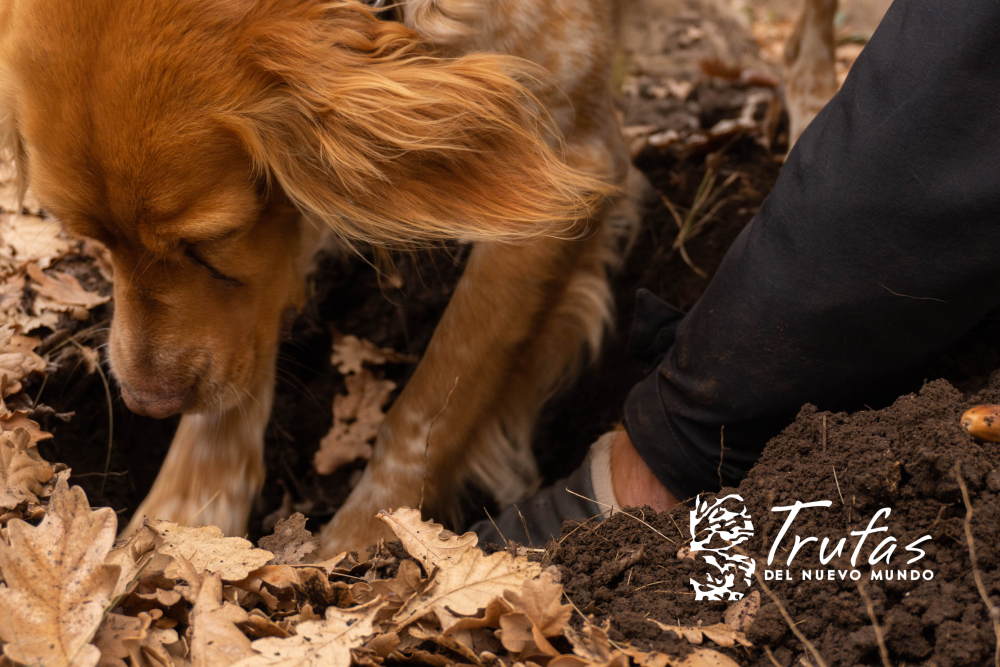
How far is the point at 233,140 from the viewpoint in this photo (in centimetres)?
167

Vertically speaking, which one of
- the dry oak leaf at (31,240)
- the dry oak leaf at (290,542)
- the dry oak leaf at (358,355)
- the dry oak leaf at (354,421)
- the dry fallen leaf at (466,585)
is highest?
the dry oak leaf at (31,240)

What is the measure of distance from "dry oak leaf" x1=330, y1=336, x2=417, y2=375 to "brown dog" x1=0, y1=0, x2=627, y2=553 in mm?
439

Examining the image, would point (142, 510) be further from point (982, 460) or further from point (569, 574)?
point (982, 460)

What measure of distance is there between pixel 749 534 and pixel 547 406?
1.40 meters

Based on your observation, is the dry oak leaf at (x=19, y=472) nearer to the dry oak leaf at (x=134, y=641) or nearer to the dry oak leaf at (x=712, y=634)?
the dry oak leaf at (x=134, y=641)

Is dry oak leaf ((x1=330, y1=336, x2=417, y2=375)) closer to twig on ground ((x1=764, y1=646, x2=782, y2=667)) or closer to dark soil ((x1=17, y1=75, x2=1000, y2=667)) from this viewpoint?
dark soil ((x1=17, y1=75, x2=1000, y2=667))

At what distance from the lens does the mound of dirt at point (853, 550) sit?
1201mm

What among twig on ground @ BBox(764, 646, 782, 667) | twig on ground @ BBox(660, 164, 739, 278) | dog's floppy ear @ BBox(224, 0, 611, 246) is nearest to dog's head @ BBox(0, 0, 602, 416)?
dog's floppy ear @ BBox(224, 0, 611, 246)

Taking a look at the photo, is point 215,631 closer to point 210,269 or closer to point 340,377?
point 210,269

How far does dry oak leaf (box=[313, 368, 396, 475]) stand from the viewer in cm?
257

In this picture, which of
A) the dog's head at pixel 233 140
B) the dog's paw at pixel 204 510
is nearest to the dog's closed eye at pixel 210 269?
the dog's head at pixel 233 140

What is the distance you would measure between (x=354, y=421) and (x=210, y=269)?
988 mm

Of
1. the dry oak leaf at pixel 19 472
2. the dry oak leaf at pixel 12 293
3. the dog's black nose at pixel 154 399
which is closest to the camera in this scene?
the dry oak leaf at pixel 19 472

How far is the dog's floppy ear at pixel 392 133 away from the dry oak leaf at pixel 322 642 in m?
0.86
